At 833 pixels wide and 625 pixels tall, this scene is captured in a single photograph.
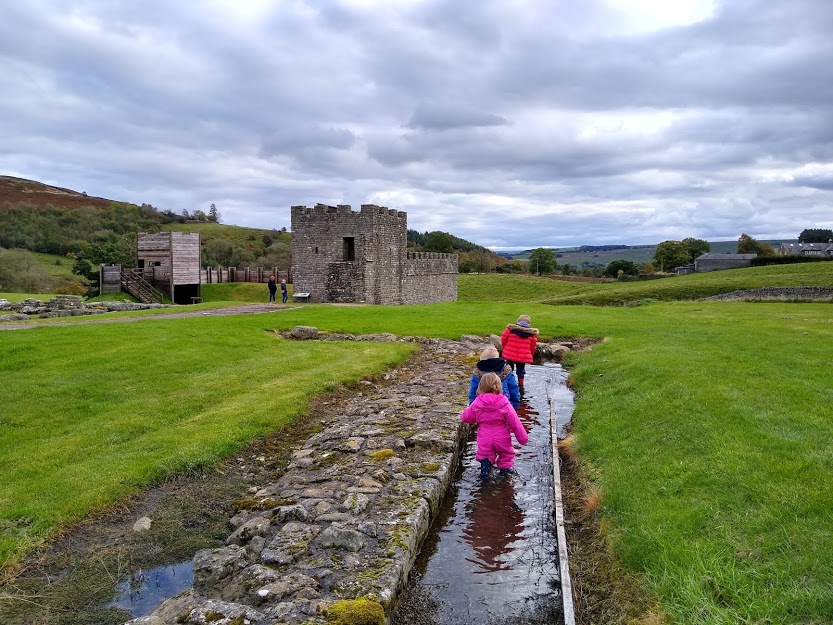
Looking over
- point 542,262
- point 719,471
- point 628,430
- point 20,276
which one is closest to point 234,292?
point 20,276

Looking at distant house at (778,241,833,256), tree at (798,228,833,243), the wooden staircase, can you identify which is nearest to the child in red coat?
the wooden staircase

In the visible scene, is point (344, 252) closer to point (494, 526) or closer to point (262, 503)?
point (262, 503)

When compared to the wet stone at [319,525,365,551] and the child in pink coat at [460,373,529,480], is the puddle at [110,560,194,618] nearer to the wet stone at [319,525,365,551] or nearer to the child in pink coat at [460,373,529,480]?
the wet stone at [319,525,365,551]

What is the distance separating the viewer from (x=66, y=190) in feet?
393

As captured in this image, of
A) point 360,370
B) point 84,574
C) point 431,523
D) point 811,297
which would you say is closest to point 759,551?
point 431,523

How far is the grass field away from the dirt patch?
13 centimetres

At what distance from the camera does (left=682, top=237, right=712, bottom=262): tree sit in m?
104

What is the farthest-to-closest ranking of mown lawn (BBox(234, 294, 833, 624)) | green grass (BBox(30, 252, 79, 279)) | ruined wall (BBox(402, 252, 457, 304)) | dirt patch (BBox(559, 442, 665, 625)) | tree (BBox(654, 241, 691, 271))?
tree (BBox(654, 241, 691, 271)) < green grass (BBox(30, 252, 79, 279)) < ruined wall (BBox(402, 252, 457, 304)) < dirt patch (BBox(559, 442, 665, 625)) < mown lawn (BBox(234, 294, 833, 624))

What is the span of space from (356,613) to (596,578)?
2543mm

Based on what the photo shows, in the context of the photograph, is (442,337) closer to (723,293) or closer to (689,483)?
(689,483)

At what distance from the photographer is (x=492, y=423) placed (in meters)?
8.66

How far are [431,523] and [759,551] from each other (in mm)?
3533

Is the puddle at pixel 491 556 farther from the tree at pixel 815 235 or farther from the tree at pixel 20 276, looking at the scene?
the tree at pixel 815 235

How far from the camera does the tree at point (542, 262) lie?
113m
